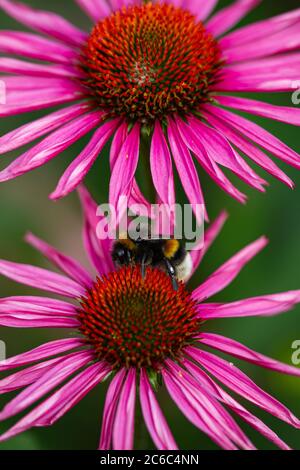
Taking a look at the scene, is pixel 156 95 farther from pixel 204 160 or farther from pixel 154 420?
pixel 154 420

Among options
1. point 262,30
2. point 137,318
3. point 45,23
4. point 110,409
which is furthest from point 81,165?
point 262,30

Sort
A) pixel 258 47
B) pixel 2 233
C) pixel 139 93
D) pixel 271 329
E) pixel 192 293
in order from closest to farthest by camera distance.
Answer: pixel 139 93 → pixel 192 293 → pixel 258 47 → pixel 271 329 → pixel 2 233

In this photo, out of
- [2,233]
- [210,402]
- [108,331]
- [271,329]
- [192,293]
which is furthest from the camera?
[2,233]

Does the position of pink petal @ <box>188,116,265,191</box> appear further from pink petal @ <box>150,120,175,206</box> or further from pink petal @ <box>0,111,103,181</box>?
pink petal @ <box>0,111,103,181</box>

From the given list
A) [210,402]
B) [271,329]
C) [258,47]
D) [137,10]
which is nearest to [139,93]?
[137,10]

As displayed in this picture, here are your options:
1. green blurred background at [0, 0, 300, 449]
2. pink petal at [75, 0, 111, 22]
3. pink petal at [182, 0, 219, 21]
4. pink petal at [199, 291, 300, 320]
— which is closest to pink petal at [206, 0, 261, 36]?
pink petal at [182, 0, 219, 21]

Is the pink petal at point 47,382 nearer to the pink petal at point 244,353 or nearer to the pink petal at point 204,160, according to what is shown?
the pink petal at point 244,353

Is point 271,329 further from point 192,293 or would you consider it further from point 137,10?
point 137,10
